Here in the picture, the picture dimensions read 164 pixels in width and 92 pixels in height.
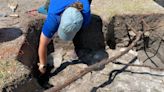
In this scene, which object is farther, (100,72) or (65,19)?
(100,72)

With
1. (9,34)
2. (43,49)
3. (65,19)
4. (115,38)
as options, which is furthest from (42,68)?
(115,38)

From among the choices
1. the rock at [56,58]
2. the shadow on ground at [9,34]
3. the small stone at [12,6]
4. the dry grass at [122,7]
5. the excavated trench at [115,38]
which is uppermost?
the small stone at [12,6]

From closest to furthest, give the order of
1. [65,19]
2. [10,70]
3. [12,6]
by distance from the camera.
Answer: [10,70] < [65,19] < [12,6]

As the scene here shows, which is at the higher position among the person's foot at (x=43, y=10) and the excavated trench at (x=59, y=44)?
the person's foot at (x=43, y=10)

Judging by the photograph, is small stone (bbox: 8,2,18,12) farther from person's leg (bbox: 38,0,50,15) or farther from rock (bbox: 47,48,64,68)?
rock (bbox: 47,48,64,68)

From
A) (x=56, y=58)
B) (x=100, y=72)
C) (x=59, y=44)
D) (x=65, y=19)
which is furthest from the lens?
(x=59, y=44)

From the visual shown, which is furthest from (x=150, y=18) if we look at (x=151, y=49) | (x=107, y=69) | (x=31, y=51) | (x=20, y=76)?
(x=20, y=76)

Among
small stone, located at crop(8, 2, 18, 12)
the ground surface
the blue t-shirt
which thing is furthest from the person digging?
small stone, located at crop(8, 2, 18, 12)

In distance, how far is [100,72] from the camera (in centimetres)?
543

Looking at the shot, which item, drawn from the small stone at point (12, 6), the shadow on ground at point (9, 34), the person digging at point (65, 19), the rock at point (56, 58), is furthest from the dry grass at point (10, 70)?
the small stone at point (12, 6)

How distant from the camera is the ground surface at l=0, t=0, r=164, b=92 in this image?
4551 mm

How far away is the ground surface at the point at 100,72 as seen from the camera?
4551 mm

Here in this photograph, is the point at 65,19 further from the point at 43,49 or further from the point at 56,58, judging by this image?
the point at 56,58

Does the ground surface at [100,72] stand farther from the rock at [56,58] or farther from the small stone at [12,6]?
the rock at [56,58]
